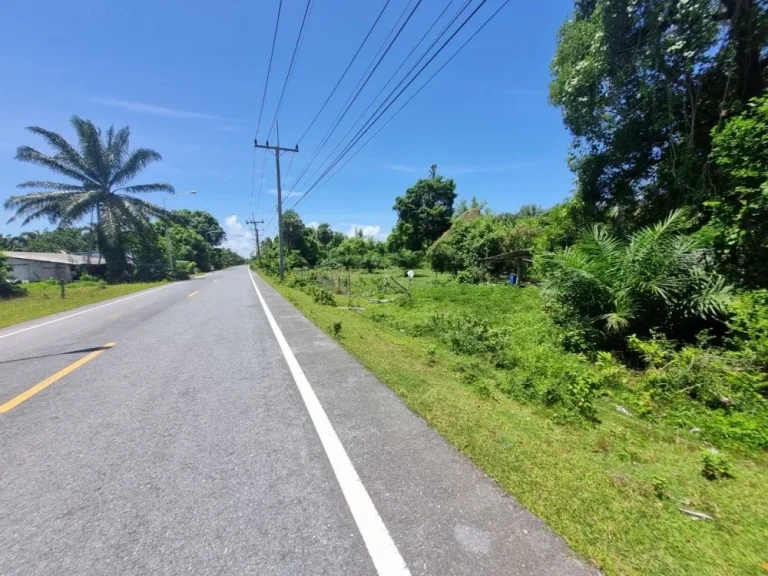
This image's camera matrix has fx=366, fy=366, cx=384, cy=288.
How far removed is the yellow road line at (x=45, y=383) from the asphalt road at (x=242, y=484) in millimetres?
51

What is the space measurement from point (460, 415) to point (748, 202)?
598cm

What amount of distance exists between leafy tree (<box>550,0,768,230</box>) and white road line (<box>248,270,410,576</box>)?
8371 mm

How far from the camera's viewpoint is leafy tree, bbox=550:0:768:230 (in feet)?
23.8

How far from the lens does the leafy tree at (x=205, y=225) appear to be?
8556cm

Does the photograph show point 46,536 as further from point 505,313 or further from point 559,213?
point 559,213

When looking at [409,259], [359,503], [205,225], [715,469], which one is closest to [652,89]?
[715,469]

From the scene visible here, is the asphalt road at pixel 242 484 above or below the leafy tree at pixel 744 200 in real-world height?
below

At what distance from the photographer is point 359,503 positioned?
7.87ft

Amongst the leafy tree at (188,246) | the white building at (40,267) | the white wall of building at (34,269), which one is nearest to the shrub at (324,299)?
the white building at (40,267)

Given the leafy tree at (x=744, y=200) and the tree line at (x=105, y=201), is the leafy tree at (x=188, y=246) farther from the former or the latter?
the leafy tree at (x=744, y=200)

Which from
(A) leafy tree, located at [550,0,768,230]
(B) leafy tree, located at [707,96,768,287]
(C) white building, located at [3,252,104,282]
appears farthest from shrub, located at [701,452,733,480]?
(C) white building, located at [3,252,104,282]

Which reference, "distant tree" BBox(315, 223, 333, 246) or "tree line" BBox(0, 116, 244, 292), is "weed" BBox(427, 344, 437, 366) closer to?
"tree line" BBox(0, 116, 244, 292)

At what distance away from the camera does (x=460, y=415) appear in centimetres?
374

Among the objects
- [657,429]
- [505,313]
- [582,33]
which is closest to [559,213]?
[505,313]
